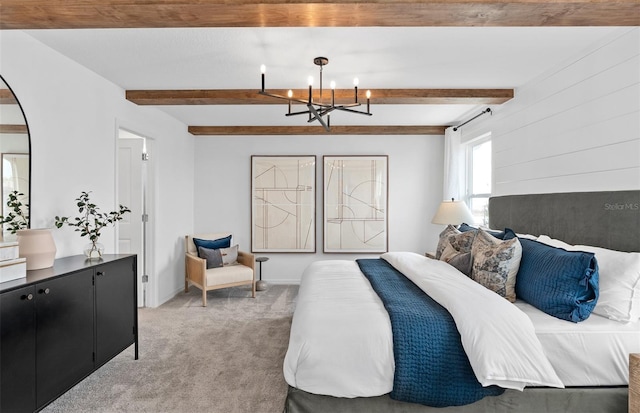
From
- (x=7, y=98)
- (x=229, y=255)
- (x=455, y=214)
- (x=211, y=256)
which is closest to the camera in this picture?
(x=7, y=98)

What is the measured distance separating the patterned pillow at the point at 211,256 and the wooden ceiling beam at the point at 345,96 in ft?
6.54

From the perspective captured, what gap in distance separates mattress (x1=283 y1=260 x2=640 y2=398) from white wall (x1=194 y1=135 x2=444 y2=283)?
353 cm

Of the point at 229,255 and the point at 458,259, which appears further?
the point at 229,255

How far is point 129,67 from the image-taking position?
307cm

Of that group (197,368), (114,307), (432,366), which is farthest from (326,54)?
(197,368)

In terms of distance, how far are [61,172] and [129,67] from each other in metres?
1.07

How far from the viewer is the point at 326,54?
276 cm

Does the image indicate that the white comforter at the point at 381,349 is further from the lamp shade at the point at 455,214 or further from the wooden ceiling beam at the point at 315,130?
the wooden ceiling beam at the point at 315,130

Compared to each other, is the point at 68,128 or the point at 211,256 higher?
the point at 68,128

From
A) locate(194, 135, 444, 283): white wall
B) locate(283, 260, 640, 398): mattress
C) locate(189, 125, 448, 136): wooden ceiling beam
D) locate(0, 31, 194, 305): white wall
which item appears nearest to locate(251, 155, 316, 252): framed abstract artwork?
locate(194, 135, 444, 283): white wall

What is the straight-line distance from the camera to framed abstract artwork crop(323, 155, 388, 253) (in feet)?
18.0

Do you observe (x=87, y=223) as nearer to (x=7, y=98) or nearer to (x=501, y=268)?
(x=7, y=98)

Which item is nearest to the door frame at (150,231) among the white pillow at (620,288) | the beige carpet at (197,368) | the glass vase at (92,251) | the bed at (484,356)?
the beige carpet at (197,368)

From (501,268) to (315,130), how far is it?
3.58 meters
